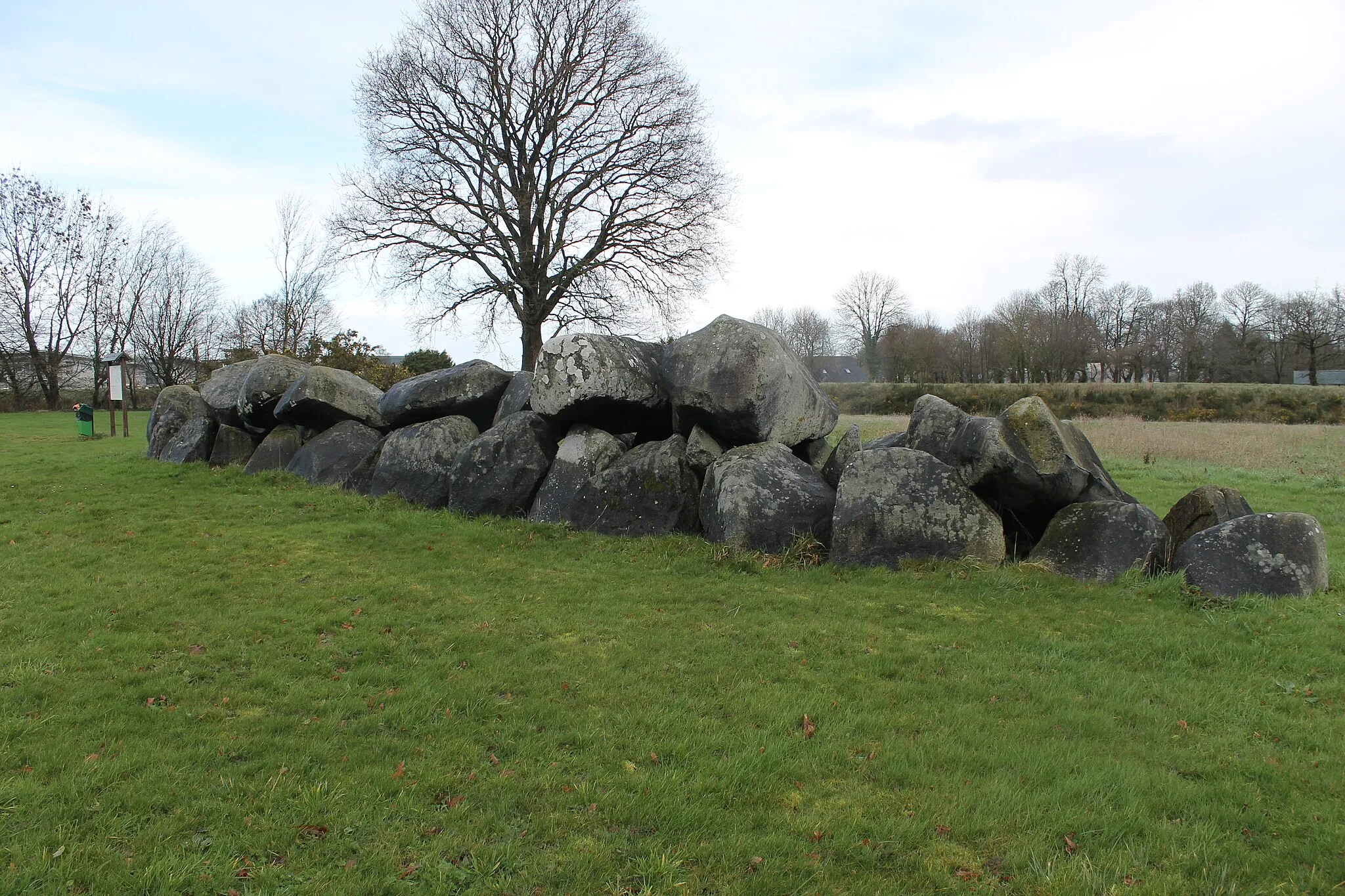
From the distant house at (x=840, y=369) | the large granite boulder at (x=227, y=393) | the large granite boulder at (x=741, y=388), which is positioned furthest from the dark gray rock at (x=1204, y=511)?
the distant house at (x=840, y=369)

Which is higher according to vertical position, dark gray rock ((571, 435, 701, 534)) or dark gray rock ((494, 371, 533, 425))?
dark gray rock ((494, 371, 533, 425))

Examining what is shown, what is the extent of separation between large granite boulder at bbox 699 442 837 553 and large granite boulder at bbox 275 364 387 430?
269 inches

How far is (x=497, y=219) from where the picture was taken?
93.5ft

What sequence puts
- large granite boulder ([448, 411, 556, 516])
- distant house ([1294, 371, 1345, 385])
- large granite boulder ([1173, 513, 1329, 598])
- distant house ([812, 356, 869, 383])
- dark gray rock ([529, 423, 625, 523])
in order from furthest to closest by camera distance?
distant house ([812, 356, 869, 383]) → distant house ([1294, 371, 1345, 385]) → large granite boulder ([448, 411, 556, 516]) → dark gray rock ([529, 423, 625, 523]) → large granite boulder ([1173, 513, 1329, 598])

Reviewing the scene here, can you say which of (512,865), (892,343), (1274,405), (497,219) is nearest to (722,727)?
(512,865)

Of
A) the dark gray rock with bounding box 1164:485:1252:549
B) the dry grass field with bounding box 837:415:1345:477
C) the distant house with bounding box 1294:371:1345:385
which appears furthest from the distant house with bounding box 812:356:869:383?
the dark gray rock with bounding box 1164:485:1252:549

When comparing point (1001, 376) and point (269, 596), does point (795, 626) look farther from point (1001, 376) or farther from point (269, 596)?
point (1001, 376)

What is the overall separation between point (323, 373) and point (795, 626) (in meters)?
10.1

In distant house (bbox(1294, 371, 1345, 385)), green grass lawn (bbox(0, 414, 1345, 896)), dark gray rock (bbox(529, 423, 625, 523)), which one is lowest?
green grass lawn (bbox(0, 414, 1345, 896))

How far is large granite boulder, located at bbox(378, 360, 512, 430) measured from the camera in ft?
40.2

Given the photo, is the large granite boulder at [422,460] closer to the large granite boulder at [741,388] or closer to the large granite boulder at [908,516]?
the large granite boulder at [741,388]

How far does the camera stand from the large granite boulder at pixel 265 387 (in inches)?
557

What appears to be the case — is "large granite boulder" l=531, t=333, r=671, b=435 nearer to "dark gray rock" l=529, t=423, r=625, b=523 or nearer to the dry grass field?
"dark gray rock" l=529, t=423, r=625, b=523

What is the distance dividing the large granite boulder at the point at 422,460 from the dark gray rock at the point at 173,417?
6.05 meters
